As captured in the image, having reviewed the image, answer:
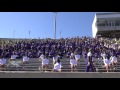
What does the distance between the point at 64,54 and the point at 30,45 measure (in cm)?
308

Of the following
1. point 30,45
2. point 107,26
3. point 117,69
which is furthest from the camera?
point 107,26

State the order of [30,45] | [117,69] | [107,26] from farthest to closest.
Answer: [107,26]
[30,45]
[117,69]

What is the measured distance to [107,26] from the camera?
176ft
